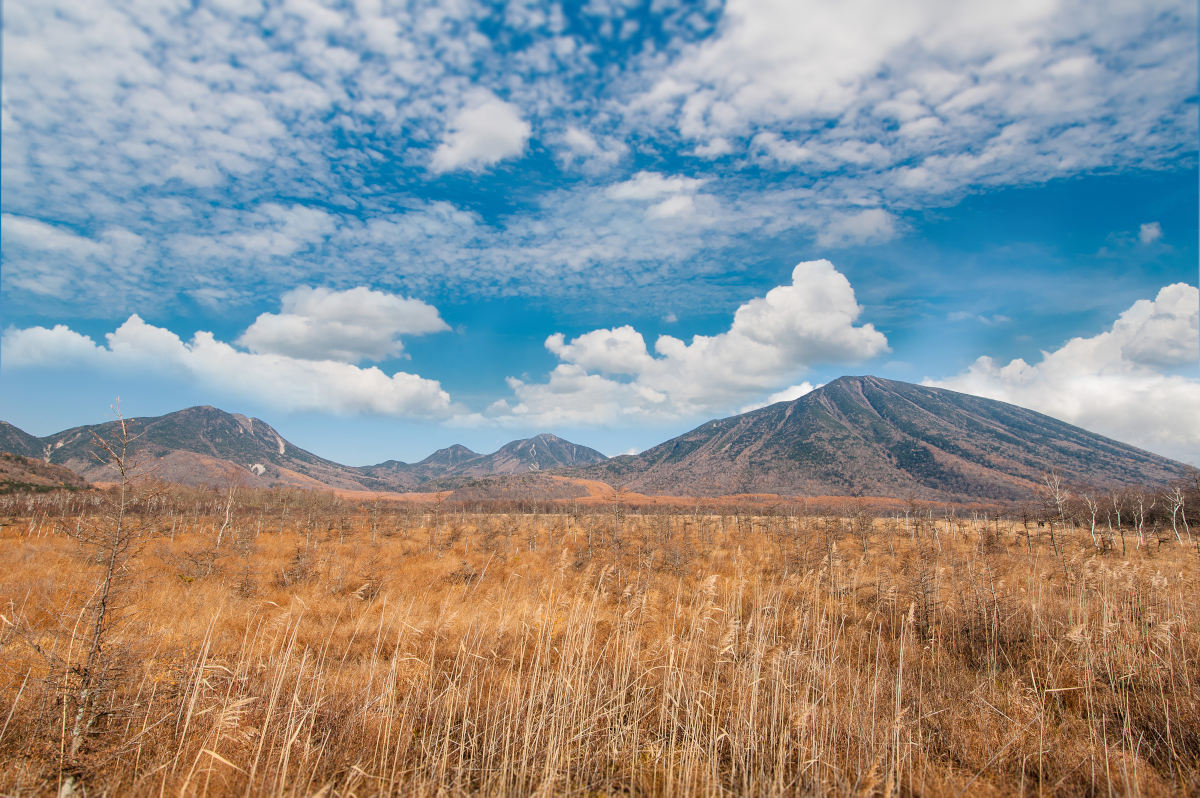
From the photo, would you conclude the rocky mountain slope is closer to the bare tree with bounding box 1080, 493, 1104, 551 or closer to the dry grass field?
the dry grass field

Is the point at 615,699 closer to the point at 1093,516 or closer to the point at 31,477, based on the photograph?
the point at 1093,516

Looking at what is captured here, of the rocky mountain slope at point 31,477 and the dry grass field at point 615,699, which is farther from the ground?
the dry grass field at point 615,699

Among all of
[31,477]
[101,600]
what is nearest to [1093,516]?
[101,600]

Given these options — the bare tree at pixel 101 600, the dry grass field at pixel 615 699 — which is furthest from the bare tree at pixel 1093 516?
the bare tree at pixel 101 600

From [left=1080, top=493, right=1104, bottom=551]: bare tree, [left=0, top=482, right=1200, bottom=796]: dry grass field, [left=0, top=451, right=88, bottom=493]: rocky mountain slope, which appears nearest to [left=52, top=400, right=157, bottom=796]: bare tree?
[left=0, top=482, right=1200, bottom=796]: dry grass field

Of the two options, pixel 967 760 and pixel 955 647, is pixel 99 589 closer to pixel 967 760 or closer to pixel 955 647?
pixel 967 760

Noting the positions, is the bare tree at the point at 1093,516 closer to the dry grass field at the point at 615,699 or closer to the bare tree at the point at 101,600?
the dry grass field at the point at 615,699

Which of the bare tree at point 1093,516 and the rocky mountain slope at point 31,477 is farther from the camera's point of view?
the rocky mountain slope at point 31,477

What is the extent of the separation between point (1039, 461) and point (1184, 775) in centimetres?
23419

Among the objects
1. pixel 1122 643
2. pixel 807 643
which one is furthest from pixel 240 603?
pixel 1122 643

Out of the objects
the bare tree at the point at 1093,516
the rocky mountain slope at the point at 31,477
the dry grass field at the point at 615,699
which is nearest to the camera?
the dry grass field at the point at 615,699

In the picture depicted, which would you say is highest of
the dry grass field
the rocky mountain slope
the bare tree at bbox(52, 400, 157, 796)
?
the bare tree at bbox(52, 400, 157, 796)

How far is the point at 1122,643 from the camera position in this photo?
25.7 feet

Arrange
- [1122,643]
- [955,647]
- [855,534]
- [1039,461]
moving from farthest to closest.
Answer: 1. [1039,461]
2. [855,534]
3. [955,647]
4. [1122,643]
